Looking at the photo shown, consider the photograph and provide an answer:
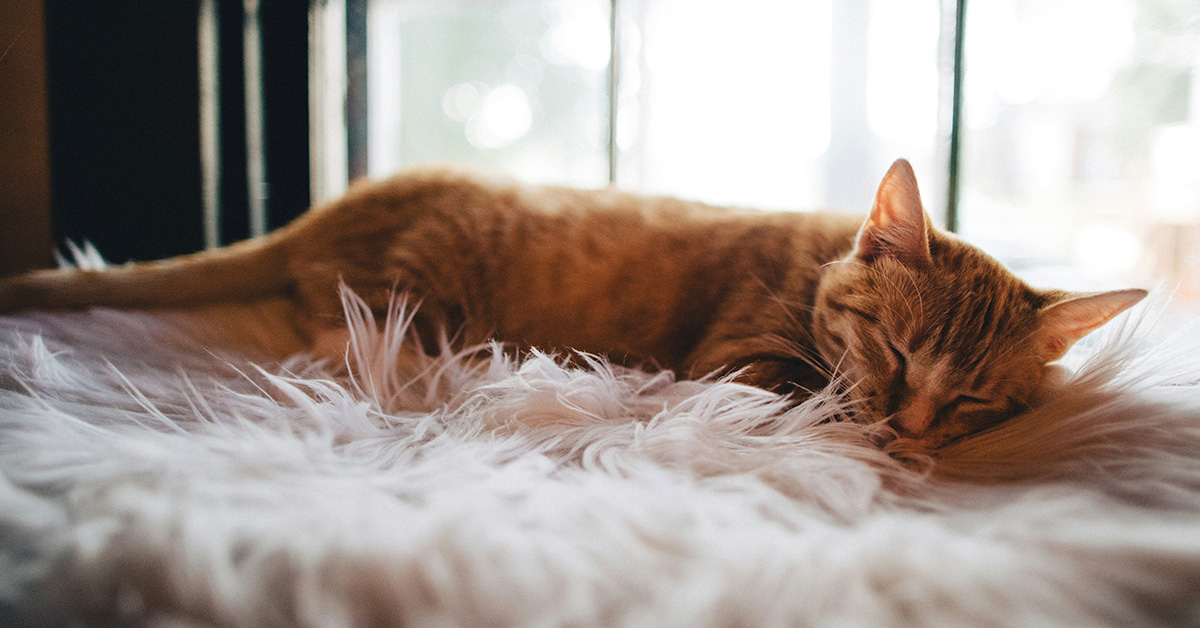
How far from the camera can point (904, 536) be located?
0.42 meters

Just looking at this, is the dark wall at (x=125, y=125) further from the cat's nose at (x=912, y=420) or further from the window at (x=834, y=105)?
the cat's nose at (x=912, y=420)

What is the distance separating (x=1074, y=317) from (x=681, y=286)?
55 cm

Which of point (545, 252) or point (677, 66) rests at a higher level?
point (677, 66)

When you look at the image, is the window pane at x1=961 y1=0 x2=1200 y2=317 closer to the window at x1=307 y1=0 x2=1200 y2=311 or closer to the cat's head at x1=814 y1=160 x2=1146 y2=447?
the window at x1=307 y1=0 x2=1200 y2=311

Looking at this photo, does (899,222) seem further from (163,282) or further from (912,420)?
(163,282)

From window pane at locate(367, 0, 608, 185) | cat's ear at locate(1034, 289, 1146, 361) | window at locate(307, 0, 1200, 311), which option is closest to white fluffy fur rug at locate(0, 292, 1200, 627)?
cat's ear at locate(1034, 289, 1146, 361)

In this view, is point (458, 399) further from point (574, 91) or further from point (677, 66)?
point (677, 66)

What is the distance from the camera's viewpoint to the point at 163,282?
3.34 feet

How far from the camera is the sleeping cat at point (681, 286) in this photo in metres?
0.72

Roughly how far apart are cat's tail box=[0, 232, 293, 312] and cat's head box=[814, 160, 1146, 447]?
3.35ft

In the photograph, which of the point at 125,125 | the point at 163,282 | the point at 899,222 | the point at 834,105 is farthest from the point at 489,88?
the point at 899,222

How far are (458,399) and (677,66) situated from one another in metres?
1.84

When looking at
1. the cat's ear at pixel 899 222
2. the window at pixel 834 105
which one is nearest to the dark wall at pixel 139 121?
the window at pixel 834 105

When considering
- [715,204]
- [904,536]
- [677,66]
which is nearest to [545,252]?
[715,204]
